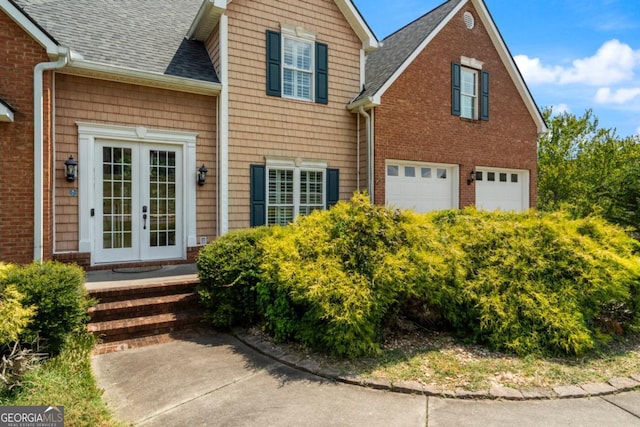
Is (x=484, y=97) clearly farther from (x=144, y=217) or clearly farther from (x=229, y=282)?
(x=144, y=217)

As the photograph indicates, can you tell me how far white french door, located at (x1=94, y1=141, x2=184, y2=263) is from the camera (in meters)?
7.00

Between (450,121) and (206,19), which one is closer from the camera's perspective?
(206,19)

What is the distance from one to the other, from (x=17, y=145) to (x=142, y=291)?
9.81 ft

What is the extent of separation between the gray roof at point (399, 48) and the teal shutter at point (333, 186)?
1.96 m

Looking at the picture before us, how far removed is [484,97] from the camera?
36.5ft

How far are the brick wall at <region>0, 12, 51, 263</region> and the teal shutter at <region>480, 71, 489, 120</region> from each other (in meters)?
10.6

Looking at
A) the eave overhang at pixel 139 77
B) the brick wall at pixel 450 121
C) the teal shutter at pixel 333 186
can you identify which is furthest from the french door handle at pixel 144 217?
the brick wall at pixel 450 121

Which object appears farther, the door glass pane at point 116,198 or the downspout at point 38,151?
the door glass pane at point 116,198

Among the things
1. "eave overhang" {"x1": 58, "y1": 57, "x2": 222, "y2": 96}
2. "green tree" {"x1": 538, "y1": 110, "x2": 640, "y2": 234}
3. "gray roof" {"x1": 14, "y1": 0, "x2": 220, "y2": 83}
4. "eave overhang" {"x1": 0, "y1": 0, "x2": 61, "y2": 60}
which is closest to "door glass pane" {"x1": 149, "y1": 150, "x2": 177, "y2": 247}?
"eave overhang" {"x1": 58, "y1": 57, "x2": 222, "y2": 96}

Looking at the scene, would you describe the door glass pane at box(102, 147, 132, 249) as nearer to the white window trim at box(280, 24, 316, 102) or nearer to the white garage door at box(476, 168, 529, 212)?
the white window trim at box(280, 24, 316, 102)

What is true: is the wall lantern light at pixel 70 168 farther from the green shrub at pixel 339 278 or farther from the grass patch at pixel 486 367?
the grass patch at pixel 486 367

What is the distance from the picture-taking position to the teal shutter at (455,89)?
10.5 meters

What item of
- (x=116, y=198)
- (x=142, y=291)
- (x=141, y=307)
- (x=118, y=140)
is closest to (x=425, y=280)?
(x=141, y=307)

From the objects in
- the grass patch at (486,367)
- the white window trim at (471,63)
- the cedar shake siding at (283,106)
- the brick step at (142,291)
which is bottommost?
the grass patch at (486,367)
